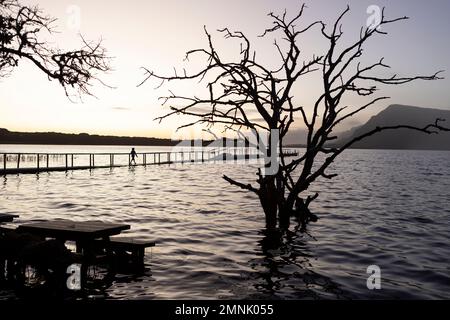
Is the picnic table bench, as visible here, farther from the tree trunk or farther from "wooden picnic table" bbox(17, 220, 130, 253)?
the tree trunk

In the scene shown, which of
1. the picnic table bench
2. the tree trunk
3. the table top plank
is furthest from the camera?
the tree trunk

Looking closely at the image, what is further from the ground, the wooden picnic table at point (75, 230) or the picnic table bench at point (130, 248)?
the wooden picnic table at point (75, 230)

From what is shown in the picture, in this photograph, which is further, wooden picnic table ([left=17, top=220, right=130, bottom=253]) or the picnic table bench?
the picnic table bench

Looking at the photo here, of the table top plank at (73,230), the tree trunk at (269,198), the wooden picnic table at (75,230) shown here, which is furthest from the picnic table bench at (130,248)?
the tree trunk at (269,198)

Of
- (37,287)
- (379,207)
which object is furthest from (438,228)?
(37,287)

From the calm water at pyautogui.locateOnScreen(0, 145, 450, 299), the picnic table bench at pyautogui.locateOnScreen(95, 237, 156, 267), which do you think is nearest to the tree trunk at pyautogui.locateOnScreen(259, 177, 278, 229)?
the calm water at pyautogui.locateOnScreen(0, 145, 450, 299)

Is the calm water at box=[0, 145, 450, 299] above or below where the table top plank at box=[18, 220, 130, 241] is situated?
below

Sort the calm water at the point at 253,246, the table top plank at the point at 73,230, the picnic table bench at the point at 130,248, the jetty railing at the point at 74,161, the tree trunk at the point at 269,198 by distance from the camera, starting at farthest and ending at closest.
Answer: the jetty railing at the point at 74,161 < the tree trunk at the point at 269,198 < the picnic table bench at the point at 130,248 < the calm water at the point at 253,246 < the table top plank at the point at 73,230

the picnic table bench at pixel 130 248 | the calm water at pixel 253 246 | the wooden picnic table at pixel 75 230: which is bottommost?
the calm water at pixel 253 246

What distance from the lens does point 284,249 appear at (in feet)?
45.0

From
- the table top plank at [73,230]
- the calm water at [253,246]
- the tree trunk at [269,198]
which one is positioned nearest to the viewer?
the table top plank at [73,230]

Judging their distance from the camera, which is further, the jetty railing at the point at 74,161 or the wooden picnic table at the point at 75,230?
the jetty railing at the point at 74,161

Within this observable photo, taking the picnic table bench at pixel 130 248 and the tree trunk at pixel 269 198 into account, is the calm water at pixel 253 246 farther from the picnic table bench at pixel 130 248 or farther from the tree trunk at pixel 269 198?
the tree trunk at pixel 269 198
